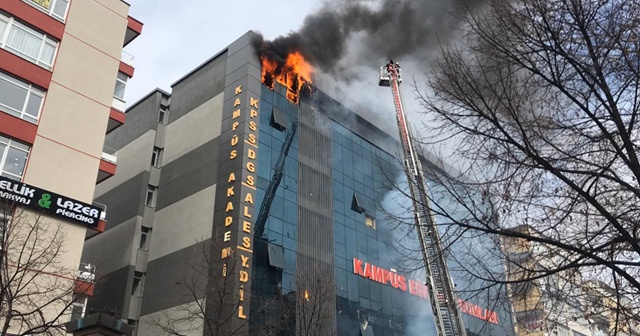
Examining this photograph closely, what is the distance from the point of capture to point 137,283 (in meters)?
37.2

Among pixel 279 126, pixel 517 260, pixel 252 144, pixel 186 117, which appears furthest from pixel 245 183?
pixel 517 260

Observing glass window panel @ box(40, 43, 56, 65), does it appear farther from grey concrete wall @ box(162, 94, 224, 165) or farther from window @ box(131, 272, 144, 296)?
window @ box(131, 272, 144, 296)

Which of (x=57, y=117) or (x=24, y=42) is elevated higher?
(x=24, y=42)

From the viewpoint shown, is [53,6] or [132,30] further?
[132,30]

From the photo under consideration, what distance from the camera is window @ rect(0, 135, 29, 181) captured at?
24219 millimetres

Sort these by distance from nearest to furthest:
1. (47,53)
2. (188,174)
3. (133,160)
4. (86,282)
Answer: (86,282) → (47,53) → (188,174) → (133,160)

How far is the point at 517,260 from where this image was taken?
1038 centimetres

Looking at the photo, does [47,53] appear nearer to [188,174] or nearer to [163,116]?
[188,174]

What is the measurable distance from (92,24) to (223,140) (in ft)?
36.2

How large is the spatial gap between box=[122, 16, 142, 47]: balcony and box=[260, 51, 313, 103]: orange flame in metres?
9.46

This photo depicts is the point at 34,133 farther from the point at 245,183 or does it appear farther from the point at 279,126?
the point at 279,126

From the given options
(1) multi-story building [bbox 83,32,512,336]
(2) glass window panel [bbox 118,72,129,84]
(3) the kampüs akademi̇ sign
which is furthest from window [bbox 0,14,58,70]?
(3) the kampüs akademi̇ sign

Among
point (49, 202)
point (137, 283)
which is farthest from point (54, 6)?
point (137, 283)

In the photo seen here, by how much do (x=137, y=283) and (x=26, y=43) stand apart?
17.4m
